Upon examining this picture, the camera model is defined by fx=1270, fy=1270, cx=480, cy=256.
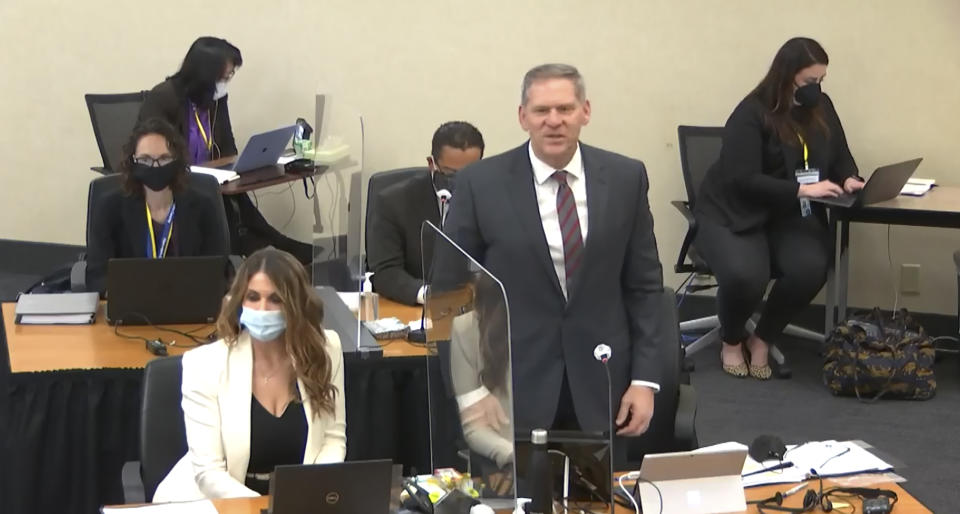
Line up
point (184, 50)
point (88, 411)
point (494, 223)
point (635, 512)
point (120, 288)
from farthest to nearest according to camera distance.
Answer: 1. point (184, 50)
2. point (120, 288)
3. point (88, 411)
4. point (494, 223)
5. point (635, 512)

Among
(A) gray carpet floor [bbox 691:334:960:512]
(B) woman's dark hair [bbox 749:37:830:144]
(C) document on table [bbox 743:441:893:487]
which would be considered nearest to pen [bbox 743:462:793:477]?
(C) document on table [bbox 743:441:893:487]

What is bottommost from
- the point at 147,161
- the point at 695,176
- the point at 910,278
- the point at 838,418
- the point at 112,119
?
the point at 838,418

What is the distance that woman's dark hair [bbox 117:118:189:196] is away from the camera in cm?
471

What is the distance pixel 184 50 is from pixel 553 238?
4530 millimetres

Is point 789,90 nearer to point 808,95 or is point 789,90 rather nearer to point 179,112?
point 808,95

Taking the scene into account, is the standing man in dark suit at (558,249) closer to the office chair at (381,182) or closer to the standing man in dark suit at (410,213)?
the standing man in dark suit at (410,213)

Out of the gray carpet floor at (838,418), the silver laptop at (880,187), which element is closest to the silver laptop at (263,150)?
the gray carpet floor at (838,418)

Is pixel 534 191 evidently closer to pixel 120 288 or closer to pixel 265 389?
pixel 265 389

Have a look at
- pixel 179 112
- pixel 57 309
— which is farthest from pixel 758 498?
pixel 179 112

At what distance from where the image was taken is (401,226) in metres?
4.72

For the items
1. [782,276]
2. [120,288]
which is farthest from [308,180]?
[782,276]

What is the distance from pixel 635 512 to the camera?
111 inches

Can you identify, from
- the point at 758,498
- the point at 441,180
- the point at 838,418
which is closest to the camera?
the point at 758,498

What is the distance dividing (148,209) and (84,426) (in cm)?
109
